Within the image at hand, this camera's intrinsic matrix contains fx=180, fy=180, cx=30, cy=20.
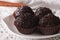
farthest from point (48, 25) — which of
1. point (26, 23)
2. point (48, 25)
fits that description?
point (26, 23)

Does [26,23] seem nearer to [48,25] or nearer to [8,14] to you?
[48,25]

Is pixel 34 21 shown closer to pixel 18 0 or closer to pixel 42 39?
pixel 42 39

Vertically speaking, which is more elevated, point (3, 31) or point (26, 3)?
point (26, 3)

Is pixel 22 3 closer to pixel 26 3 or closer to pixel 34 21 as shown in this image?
pixel 26 3

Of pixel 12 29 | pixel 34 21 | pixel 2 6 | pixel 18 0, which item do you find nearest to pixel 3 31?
pixel 12 29

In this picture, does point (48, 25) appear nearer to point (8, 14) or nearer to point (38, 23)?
point (38, 23)

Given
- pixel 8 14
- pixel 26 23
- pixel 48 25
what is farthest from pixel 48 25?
pixel 8 14

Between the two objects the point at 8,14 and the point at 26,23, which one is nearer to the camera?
the point at 26,23

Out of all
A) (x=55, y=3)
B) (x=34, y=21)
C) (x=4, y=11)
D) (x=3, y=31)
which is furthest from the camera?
(x=55, y=3)

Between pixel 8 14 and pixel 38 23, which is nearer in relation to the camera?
pixel 38 23

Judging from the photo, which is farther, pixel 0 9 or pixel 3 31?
pixel 0 9

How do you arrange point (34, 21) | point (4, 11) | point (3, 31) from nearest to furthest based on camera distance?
1. point (34, 21)
2. point (3, 31)
3. point (4, 11)
